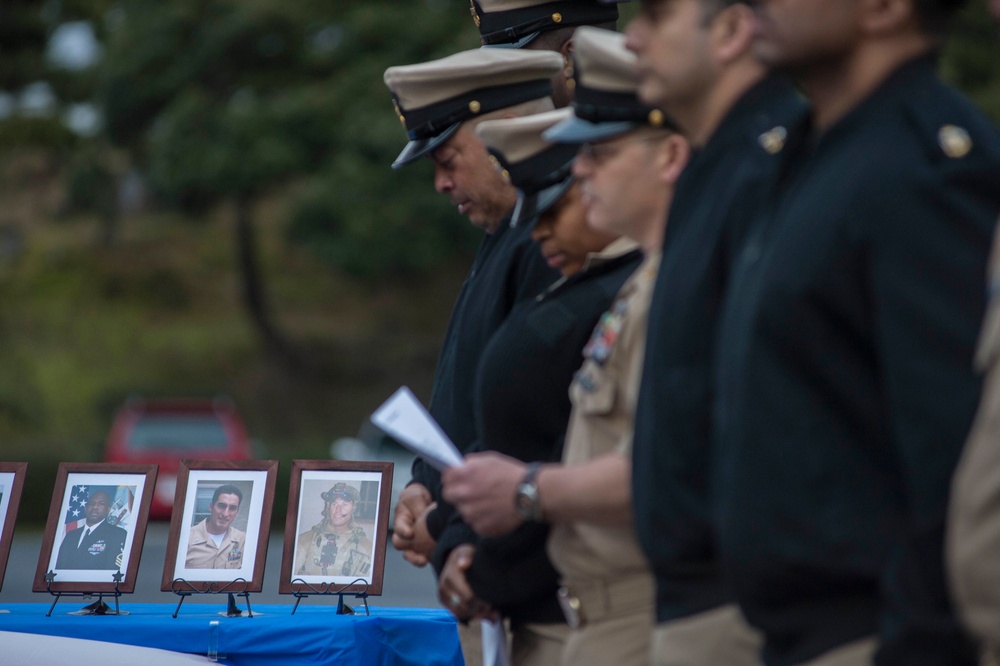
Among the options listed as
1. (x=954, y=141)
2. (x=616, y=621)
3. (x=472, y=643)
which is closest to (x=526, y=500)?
(x=616, y=621)

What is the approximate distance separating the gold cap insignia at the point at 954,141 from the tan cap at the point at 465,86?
174 cm

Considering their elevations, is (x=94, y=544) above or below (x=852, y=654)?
above

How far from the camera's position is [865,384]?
5.40 ft

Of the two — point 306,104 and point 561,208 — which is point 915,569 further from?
point 306,104

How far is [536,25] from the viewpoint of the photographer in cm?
373

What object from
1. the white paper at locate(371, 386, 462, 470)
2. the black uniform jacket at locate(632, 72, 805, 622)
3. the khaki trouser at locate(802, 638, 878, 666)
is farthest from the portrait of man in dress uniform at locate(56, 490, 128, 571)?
the khaki trouser at locate(802, 638, 878, 666)

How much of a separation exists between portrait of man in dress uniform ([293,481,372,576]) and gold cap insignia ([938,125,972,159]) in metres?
2.36

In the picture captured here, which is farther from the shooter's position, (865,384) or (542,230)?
(542,230)

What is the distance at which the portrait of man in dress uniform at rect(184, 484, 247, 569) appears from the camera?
3.71 m

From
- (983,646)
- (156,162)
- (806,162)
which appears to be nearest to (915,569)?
(983,646)

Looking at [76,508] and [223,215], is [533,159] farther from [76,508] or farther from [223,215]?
[223,215]

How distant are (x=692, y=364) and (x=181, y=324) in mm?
25290

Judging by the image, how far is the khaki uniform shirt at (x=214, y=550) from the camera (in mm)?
3707

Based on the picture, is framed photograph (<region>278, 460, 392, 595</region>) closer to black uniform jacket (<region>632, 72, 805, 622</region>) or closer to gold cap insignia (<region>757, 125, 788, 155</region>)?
black uniform jacket (<region>632, 72, 805, 622</region>)
